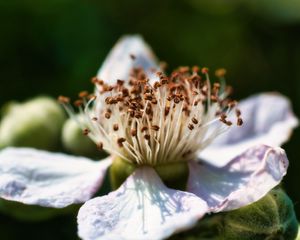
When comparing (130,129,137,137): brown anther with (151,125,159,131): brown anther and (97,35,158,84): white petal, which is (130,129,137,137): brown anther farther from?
(97,35,158,84): white petal

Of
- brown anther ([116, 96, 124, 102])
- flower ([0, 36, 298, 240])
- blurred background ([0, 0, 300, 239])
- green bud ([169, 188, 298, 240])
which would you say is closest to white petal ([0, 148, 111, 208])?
flower ([0, 36, 298, 240])

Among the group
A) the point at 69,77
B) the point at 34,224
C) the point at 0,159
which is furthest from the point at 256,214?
the point at 69,77

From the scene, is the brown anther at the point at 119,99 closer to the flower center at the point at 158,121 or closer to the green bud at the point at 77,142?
the flower center at the point at 158,121

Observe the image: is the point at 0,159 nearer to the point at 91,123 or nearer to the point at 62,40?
the point at 91,123

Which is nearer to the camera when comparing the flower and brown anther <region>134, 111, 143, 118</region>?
the flower

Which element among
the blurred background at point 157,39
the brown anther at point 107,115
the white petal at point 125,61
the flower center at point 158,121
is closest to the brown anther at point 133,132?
the flower center at point 158,121

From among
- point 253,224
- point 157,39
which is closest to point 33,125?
point 253,224

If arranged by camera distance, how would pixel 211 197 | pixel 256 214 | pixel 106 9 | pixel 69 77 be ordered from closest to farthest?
pixel 256 214 < pixel 211 197 < pixel 69 77 < pixel 106 9
